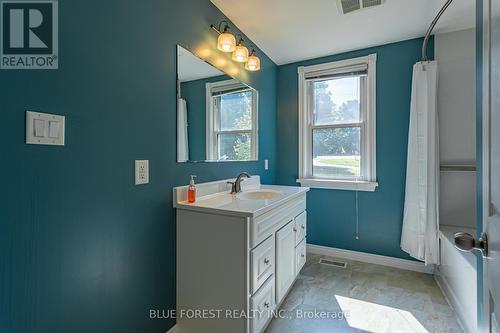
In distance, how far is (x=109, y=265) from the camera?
1117mm

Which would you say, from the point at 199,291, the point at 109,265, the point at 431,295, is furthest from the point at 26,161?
the point at 431,295

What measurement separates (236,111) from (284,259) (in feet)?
4.23

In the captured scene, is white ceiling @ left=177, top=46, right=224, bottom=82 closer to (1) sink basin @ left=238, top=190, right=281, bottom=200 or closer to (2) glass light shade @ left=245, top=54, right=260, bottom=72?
(2) glass light shade @ left=245, top=54, right=260, bottom=72

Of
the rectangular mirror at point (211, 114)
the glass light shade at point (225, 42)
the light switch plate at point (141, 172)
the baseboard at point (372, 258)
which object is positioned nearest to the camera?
the light switch plate at point (141, 172)

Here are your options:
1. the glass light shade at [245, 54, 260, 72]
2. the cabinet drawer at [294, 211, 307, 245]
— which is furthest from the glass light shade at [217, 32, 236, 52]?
the cabinet drawer at [294, 211, 307, 245]

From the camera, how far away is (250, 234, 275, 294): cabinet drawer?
131 cm

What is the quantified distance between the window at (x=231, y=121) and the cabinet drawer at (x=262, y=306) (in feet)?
3.16

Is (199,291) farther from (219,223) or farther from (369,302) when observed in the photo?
(369,302)

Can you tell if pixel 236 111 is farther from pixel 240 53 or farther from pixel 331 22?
pixel 331 22

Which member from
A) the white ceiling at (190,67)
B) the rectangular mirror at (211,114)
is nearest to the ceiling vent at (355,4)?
the rectangular mirror at (211,114)

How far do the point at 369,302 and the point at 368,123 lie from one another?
1.67m

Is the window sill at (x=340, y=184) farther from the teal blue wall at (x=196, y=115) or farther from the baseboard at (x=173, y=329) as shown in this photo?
the baseboard at (x=173, y=329)

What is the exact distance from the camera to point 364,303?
1.83 meters

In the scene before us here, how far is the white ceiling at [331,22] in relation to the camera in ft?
5.98
